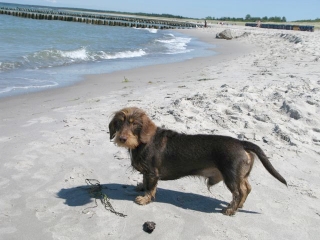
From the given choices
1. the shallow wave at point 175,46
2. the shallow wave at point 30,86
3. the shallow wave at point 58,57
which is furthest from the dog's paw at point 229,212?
the shallow wave at point 175,46

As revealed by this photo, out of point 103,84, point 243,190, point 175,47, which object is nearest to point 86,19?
point 175,47

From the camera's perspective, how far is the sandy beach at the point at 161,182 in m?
3.46

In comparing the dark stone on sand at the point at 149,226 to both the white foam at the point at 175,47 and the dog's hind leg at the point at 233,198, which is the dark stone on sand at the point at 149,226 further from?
the white foam at the point at 175,47

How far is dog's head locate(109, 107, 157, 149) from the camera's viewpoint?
11.7 ft

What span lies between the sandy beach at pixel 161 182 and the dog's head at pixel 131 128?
743mm

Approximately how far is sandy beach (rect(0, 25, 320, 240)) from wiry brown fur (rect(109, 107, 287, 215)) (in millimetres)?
318

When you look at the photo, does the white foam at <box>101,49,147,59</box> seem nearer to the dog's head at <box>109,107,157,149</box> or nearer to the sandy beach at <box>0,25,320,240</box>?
the sandy beach at <box>0,25,320,240</box>

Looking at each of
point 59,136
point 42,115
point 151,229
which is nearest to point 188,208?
point 151,229

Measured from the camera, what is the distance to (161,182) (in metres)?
4.50

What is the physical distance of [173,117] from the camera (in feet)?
20.6

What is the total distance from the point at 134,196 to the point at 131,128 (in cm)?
90

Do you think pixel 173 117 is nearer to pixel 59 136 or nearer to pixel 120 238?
pixel 59 136

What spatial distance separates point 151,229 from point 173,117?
315cm

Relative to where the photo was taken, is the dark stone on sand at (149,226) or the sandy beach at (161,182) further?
the sandy beach at (161,182)
